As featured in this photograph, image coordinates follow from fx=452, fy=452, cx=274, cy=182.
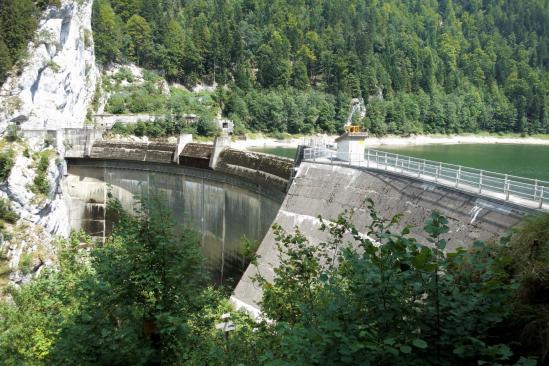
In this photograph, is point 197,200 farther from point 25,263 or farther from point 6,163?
point 6,163

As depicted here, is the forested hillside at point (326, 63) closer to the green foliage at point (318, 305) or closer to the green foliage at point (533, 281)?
the green foliage at point (318, 305)

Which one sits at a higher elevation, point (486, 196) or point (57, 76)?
point (57, 76)

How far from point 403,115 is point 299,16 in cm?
4997

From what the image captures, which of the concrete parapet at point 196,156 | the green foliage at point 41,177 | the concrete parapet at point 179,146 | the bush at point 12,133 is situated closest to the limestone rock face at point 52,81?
the bush at point 12,133

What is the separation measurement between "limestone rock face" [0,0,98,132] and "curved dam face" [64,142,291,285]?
922cm

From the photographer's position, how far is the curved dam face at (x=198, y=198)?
24734 mm

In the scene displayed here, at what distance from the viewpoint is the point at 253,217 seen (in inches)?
983

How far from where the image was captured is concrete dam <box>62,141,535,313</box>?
45.6 feet

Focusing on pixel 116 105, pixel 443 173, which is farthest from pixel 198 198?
pixel 116 105

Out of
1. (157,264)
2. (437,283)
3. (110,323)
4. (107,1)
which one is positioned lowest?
(110,323)

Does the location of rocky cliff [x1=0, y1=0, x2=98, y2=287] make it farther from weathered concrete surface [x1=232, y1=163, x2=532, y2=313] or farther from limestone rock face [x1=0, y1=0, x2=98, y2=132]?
weathered concrete surface [x1=232, y1=163, x2=532, y2=313]

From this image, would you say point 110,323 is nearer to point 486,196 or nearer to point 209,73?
point 486,196

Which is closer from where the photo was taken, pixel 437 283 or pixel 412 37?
pixel 437 283

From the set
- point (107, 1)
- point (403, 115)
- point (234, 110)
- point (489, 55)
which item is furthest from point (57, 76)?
point (489, 55)
